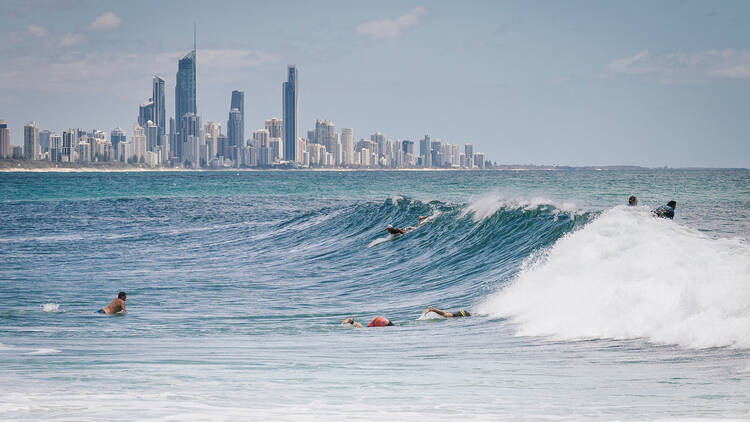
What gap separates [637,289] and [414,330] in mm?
3906

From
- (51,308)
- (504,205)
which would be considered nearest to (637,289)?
(51,308)

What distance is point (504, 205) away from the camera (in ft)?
95.2

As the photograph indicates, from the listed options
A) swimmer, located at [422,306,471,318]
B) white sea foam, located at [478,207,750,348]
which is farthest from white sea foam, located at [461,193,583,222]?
swimmer, located at [422,306,471,318]

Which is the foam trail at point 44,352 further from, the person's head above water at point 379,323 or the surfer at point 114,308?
the person's head above water at point 379,323

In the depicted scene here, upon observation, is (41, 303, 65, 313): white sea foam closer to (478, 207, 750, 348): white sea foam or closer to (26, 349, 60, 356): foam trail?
(26, 349, 60, 356): foam trail

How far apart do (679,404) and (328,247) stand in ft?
82.2

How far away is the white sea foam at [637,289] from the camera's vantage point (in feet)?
37.4

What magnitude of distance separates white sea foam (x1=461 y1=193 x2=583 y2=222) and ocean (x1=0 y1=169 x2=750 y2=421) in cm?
18

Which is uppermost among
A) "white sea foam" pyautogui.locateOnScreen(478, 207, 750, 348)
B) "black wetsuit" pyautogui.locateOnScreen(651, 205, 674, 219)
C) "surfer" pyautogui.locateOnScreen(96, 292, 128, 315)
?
"black wetsuit" pyautogui.locateOnScreen(651, 205, 674, 219)

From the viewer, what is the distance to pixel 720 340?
35.0 ft

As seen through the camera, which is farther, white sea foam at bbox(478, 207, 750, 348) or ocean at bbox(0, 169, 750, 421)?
white sea foam at bbox(478, 207, 750, 348)

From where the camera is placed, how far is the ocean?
8406mm

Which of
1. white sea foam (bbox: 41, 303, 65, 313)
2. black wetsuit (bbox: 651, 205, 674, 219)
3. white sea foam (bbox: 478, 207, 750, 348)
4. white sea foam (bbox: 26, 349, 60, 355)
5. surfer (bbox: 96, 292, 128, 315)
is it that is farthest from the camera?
black wetsuit (bbox: 651, 205, 674, 219)

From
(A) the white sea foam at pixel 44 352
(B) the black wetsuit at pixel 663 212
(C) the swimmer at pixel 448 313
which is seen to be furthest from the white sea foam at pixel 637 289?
(A) the white sea foam at pixel 44 352
